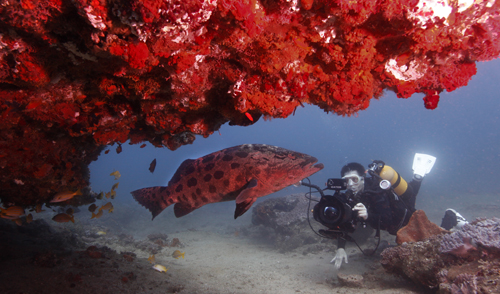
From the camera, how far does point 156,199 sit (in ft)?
11.0

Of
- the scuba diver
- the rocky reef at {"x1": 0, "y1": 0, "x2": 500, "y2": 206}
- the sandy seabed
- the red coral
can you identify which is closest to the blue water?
the sandy seabed

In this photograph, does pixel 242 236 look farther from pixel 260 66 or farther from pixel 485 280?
pixel 260 66

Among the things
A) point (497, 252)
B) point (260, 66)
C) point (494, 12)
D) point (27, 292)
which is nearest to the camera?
point (494, 12)

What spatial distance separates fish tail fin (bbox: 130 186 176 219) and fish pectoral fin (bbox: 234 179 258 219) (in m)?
1.23

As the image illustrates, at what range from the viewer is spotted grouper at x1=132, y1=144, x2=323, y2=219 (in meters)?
2.70

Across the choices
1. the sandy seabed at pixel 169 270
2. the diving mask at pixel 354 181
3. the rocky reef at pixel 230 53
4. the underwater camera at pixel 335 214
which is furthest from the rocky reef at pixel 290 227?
the rocky reef at pixel 230 53

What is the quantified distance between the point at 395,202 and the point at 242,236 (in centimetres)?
965

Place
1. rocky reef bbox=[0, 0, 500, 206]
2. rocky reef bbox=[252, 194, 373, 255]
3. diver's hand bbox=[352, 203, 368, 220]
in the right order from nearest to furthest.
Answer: rocky reef bbox=[0, 0, 500, 206] < diver's hand bbox=[352, 203, 368, 220] < rocky reef bbox=[252, 194, 373, 255]

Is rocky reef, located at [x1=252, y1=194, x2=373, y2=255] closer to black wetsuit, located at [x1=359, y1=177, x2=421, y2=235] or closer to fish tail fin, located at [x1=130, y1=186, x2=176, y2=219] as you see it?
black wetsuit, located at [x1=359, y1=177, x2=421, y2=235]

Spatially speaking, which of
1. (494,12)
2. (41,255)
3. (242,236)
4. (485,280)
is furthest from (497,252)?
(242,236)

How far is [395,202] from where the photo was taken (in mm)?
6188

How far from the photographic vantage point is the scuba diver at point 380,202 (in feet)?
19.3

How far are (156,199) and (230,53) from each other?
8.24ft

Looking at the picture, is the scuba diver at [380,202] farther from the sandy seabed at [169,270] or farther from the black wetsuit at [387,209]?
the sandy seabed at [169,270]
